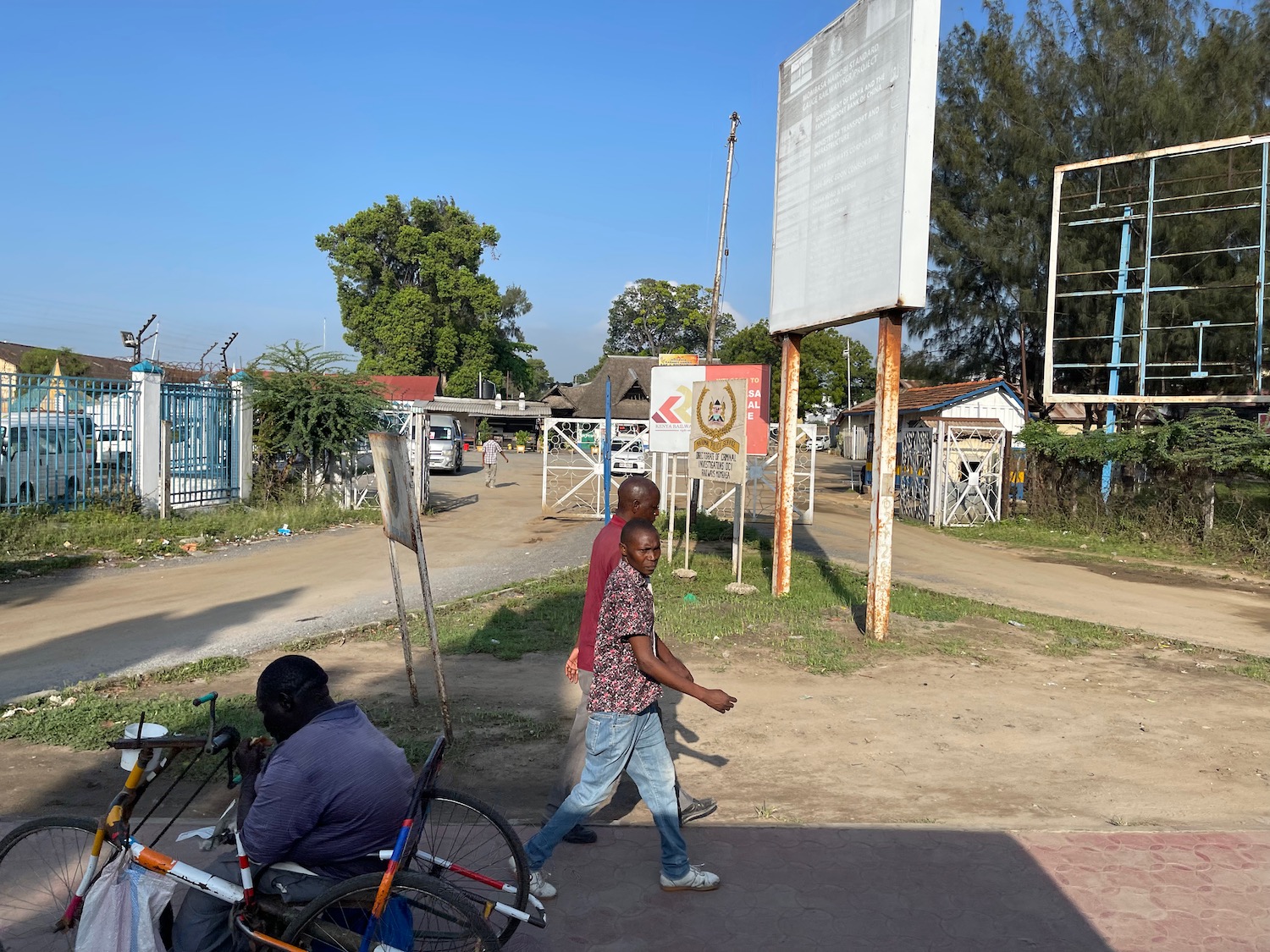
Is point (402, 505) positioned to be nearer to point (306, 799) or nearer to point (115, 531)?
point (306, 799)

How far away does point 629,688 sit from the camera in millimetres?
3846

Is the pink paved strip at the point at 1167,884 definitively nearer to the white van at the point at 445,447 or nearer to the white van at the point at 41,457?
the white van at the point at 41,457

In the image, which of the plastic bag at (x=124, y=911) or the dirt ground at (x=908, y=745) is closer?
the plastic bag at (x=124, y=911)

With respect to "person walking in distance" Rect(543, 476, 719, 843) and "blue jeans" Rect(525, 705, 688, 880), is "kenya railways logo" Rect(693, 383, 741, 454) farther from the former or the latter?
"blue jeans" Rect(525, 705, 688, 880)

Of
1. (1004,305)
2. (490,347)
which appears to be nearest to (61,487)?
(1004,305)

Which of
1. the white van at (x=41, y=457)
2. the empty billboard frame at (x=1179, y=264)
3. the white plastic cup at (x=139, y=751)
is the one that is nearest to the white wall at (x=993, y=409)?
the empty billboard frame at (x=1179, y=264)

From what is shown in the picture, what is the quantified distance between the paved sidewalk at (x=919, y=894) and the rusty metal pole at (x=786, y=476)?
581 cm

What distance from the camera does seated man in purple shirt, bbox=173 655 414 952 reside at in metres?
2.80

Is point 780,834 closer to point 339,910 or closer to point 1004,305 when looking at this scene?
point 339,910

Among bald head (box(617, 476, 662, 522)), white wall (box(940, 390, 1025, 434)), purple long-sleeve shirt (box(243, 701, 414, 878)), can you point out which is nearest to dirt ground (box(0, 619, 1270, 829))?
bald head (box(617, 476, 662, 522))

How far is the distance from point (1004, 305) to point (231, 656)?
101ft

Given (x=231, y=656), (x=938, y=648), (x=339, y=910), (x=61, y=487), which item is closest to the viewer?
(x=339, y=910)

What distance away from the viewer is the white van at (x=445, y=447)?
3359cm

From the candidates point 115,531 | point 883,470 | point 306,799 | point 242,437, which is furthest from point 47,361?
point 306,799
